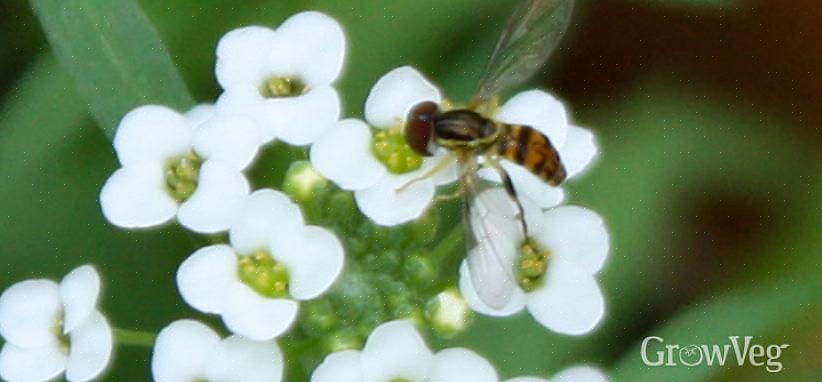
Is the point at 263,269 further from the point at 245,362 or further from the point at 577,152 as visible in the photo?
the point at 577,152

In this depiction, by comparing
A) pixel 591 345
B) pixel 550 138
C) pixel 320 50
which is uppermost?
pixel 320 50

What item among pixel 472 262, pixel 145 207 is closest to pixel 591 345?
pixel 472 262

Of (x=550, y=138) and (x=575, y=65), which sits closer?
(x=550, y=138)

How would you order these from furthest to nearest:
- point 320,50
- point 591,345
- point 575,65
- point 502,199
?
point 575,65, point 591,345, point 320,50, point 502,199

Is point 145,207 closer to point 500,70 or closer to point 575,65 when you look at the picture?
point 500,70

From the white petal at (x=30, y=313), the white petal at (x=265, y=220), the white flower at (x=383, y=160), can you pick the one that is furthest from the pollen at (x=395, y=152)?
the white petal at (x=30, y=313)

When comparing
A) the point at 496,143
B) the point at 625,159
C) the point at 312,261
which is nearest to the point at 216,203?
the point at 312,261
